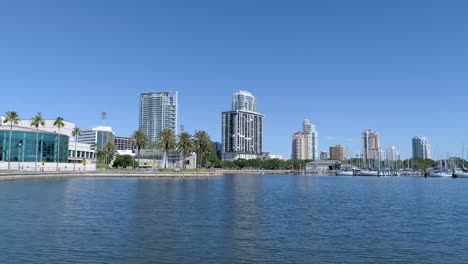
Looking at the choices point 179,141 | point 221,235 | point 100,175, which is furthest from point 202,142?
point 221,235

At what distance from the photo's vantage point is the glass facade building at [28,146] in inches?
5202

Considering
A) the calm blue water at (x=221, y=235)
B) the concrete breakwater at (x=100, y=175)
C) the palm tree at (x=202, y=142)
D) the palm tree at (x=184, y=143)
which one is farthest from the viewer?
the palm tree at (x=202, y=142)

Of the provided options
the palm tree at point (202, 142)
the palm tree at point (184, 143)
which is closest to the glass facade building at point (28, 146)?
the palm tree at point (184, 143)

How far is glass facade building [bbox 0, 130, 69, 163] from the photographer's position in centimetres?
13212

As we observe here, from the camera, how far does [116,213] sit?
4259 centimetres

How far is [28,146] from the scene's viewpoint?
136m

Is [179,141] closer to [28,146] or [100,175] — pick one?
[100,175]

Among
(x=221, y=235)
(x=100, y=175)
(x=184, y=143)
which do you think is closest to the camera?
(x=221, y=235)

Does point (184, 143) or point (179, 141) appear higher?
point (179, 141)

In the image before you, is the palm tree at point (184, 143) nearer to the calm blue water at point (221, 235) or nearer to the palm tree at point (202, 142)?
the palm tree at point (202, 142)

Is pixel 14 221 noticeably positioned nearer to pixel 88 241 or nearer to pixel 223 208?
pixel 88 241

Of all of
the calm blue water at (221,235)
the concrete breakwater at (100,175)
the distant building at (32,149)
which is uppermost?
the distant building at (32,149)

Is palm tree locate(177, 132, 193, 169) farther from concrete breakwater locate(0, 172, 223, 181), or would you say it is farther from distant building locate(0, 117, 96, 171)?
distant building locate(0, 117, 96, 171)

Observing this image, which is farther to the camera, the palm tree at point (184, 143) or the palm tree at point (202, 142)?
the palm tree at point (202, 142)
